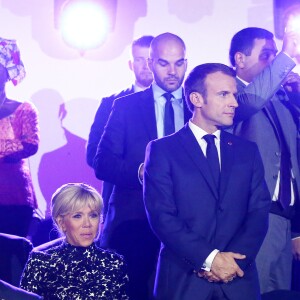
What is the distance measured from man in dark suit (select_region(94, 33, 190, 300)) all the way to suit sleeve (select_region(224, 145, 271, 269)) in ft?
2.34

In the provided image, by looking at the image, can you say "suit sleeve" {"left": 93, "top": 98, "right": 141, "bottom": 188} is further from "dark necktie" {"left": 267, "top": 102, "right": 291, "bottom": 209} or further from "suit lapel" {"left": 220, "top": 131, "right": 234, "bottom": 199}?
"dark necktie" {"left": 267, "top": 102, "right": 291, "bottom": 209}

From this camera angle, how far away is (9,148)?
4379 millimetres

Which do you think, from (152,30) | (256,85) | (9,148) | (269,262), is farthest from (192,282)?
(152,30)

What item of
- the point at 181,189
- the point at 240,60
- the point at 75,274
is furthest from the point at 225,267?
the point at 240,60

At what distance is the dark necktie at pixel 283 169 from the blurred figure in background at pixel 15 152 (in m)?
1.43

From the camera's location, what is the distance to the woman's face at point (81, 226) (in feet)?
12.3

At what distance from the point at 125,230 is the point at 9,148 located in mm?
865

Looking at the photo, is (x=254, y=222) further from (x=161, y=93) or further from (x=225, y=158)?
(x=161, y=93)

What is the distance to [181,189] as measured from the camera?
3457mm

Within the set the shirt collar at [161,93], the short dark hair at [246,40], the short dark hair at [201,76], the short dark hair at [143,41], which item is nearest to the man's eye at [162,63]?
the shirt collar at [161,93]

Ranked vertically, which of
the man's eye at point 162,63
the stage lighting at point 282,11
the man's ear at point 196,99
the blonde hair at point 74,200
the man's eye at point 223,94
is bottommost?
the blonde hair at point 74,200

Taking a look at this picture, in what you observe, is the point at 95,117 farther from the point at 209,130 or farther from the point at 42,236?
the point at 209,130

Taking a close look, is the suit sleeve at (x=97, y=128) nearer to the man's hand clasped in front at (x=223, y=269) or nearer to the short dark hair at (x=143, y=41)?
the short dark hair at (x=143, y=41)

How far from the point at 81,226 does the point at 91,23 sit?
2174 millimetres
